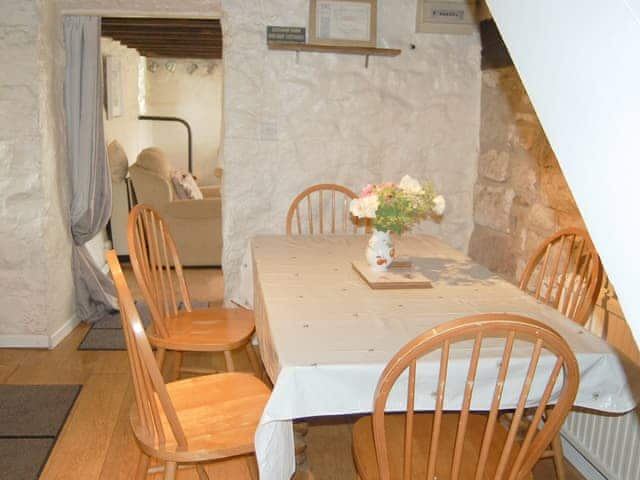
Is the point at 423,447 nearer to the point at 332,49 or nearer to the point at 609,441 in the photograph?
the point at 609,441

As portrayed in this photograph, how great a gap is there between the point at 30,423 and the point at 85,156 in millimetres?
1647

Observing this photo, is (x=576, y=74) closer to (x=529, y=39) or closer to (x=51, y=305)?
(x=529, y=39)

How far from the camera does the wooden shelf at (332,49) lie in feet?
11.1

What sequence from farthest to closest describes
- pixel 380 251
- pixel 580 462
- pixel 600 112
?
pixel 580 462 → pixel 380 251 → pixel 600 112

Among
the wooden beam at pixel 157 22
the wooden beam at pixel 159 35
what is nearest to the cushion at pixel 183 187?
the wooden beam at pixel 159 35

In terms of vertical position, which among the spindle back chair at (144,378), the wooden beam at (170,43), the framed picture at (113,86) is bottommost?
the spindle back chair at (144,378)

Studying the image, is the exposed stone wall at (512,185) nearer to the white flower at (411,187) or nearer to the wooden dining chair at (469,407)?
the white flower at (411,187)

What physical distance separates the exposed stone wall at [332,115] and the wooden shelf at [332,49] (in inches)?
1.7

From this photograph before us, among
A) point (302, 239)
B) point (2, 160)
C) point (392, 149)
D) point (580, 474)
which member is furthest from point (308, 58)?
point (580, 474)

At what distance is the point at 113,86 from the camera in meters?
5.48

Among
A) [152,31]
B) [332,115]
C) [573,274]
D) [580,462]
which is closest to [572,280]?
[573,274]

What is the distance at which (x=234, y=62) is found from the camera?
3.44 meters

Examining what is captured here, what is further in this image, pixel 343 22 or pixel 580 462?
pixel 343 22

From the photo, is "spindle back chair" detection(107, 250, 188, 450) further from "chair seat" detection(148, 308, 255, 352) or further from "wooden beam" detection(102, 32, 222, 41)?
"wooden beam" detection(102, 32, 222, 41)
